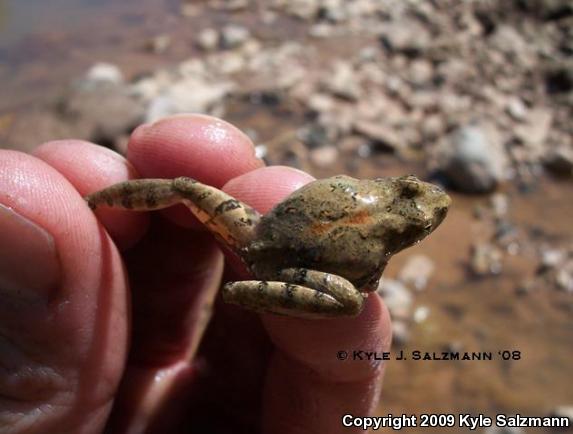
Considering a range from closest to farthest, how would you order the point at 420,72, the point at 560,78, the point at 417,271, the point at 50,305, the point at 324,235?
1. the point at 50,305
2. the point at 324,235
3. the point at 417,271
4. the point at 560,78
5. the point at 420,72

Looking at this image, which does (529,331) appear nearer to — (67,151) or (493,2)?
(67,151)

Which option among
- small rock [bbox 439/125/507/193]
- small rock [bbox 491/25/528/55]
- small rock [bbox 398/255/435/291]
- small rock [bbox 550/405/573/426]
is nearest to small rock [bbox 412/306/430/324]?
small rock [bbox 398/255/435/291]

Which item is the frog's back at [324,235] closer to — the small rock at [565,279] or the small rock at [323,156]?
the small rock at [565,279]

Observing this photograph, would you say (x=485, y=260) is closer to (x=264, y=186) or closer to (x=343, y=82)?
(x=264, y=186)

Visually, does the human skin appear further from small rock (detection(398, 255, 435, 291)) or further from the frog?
small rock (detection(398, 255, 435, 291))

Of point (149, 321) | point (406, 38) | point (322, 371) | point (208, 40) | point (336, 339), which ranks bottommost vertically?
point (208, 40)

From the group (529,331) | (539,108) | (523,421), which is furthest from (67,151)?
(539,108)

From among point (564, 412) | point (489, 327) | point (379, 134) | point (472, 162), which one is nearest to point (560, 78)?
point (472, 162)

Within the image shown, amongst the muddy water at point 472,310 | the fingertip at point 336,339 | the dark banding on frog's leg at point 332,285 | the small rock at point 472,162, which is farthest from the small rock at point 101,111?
the dark banding on frog's leg at point 332,285
